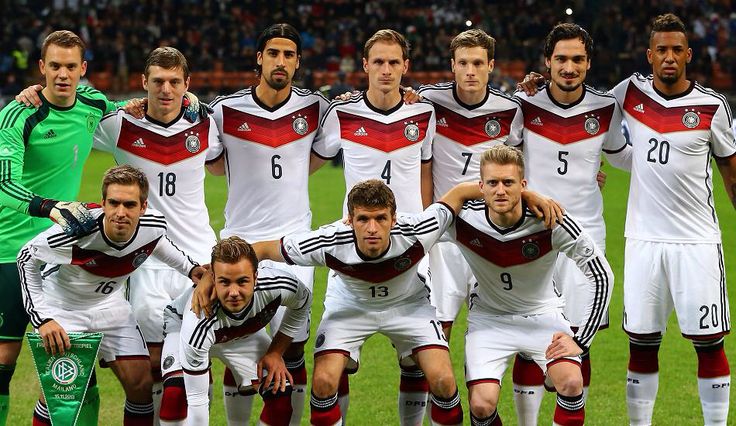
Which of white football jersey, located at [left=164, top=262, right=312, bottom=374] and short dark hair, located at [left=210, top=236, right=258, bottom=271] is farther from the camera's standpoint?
white football jersey, located at [left=164, top=262, right=312, bottom=374]

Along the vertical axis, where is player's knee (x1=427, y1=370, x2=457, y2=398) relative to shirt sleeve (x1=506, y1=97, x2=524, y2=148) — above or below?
below

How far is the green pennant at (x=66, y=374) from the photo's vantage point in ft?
17.8

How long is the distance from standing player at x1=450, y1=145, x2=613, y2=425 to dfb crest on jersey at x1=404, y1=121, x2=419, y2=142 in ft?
2.63

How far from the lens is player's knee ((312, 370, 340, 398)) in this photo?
5465 millimetres

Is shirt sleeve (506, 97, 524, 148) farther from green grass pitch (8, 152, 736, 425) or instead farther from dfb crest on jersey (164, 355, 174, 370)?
dfb crest on jersey (164, 355, 174, 370)

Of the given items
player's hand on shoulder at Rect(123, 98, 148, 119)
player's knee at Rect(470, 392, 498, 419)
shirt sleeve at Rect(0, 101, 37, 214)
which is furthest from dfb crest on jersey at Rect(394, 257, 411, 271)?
shirt sleeve at Rect(0, 101, 37, 214)

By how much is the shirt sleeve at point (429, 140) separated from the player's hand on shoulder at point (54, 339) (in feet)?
7.80

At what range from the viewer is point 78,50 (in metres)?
6.02

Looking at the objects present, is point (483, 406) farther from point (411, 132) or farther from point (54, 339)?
point (54, 339)

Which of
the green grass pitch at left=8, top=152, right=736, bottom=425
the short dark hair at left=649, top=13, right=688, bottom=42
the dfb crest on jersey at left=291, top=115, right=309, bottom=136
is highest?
the short dark hair at left=649, top=13, right=688, bottom=42

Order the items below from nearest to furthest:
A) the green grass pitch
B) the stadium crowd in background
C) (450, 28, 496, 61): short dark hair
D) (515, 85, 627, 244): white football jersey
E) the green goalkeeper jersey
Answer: the green goalkeeper jersey < (450, 28, 496, 61): short dark hair < (515, 85, 627, 244): white football jersey < the green grass pitch < the stadium crowd in background

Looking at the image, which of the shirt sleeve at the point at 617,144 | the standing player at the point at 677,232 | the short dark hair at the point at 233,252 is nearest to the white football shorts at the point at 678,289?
the standing player at the point at 677,232

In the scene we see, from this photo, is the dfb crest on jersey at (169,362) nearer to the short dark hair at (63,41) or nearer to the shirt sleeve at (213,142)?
the shirt sleeve at (213,142)

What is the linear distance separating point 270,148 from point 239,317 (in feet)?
4.16
